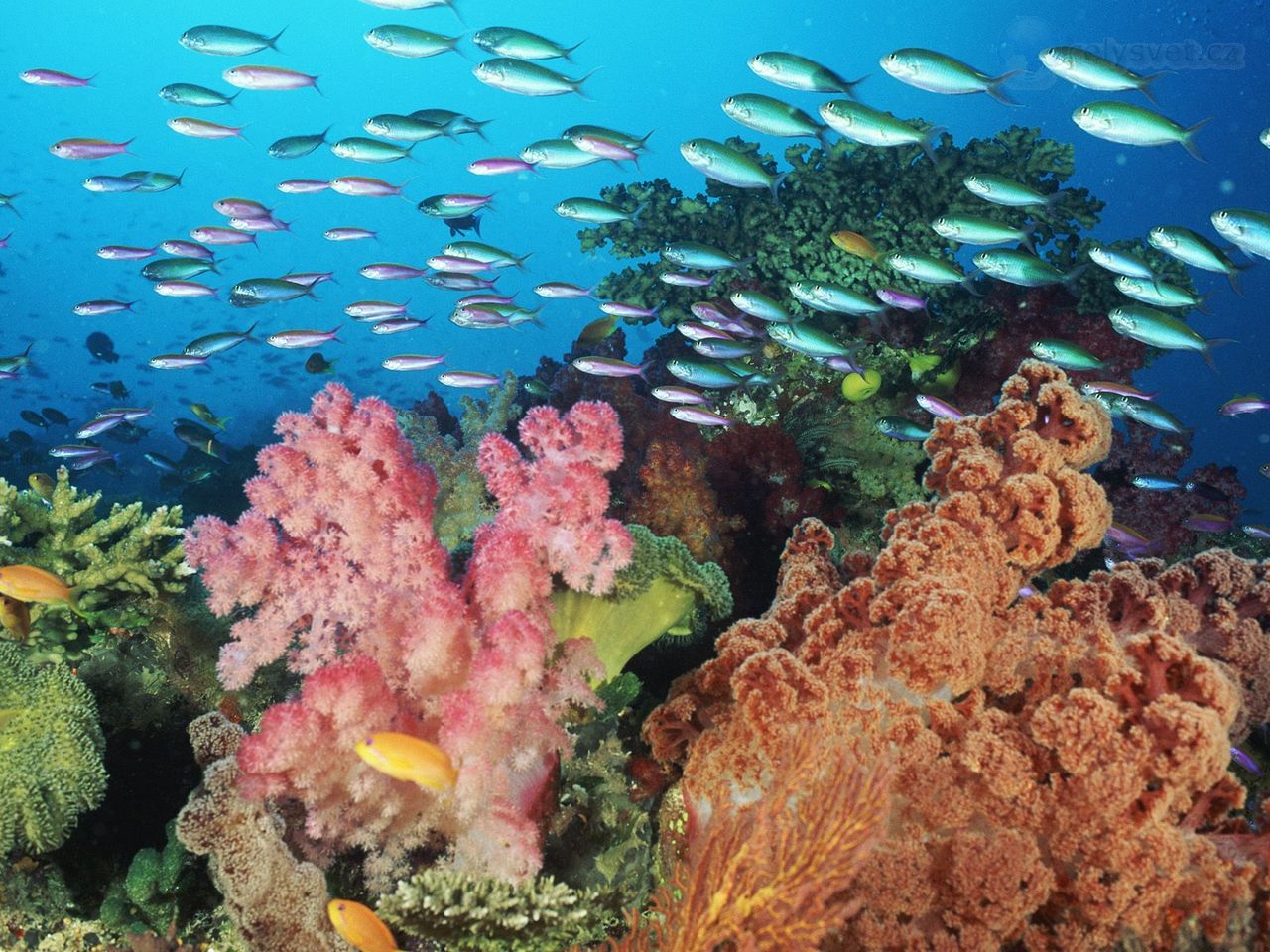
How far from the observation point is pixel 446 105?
10750 centimetres

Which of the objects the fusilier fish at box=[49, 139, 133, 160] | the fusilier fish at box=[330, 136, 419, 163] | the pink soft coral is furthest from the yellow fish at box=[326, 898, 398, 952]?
the fusilier fish at box=[49, 139, 133, 160]

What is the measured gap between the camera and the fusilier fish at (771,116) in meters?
6.58

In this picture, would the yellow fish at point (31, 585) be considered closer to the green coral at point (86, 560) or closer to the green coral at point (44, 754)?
the green coral at point (44, 754)

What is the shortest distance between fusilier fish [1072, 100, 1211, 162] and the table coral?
13.0ft

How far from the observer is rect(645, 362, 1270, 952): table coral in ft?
8.55

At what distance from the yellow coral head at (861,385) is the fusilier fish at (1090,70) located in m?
3.11

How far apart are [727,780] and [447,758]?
1.27 m

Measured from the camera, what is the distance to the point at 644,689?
4.45 metres

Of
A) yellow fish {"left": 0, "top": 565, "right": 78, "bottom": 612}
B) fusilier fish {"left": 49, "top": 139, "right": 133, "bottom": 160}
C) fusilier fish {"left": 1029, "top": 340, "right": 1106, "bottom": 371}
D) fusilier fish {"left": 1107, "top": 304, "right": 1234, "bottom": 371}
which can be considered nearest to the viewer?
yellow fish {"left": 0, "top": 565, "right": 78, "bottom": 612}

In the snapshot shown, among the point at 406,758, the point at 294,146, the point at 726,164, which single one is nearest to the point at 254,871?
the point at 406,758

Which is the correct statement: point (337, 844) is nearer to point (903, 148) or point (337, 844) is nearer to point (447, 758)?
point (447, 758)

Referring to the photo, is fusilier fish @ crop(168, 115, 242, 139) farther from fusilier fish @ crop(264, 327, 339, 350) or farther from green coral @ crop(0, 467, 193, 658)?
green coral @ crop(0, 467, 193, 658)

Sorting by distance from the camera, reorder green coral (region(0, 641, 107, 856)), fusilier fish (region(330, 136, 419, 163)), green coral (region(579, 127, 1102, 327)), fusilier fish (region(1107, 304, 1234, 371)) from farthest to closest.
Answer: fusilier fish (region(330, 136, 419, 163)) → green coral (region(579, 127, 1102, 327)) → fusilier fish (region(1107, 304, 1234, 371)) → green coral (region(0, 641, 107, 856))

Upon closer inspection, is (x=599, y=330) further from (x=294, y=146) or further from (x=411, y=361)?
(x=294, y=146)
